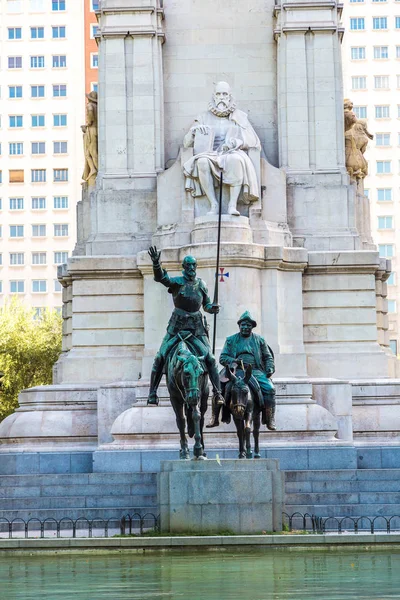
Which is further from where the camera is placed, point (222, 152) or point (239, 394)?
point (222, 152)

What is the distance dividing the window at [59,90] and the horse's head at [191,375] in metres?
70.1

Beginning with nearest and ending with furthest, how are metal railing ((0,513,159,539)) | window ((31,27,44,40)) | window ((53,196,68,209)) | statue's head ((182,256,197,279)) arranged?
metal railing ((0,513,159,539)), statue's head ((182,256,197,279)), window ((53,196,68,209)), window ((31,27,44,40))

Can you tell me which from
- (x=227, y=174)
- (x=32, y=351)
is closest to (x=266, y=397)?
(x=227, y=174)

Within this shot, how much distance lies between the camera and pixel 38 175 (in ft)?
318

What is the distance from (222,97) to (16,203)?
5875 centimetres

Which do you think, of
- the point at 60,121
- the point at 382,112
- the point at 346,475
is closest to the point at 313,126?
the point at 346,475

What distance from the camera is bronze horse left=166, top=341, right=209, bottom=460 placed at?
2838 cm

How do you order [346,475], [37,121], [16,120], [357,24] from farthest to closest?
[16,120]
[37,121]
[357,24]
[346,475]

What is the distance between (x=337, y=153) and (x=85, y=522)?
1420 cm

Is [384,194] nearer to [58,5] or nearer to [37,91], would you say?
[37,91]

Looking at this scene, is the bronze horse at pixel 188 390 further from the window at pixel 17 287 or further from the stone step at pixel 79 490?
the window at pixel 17 287

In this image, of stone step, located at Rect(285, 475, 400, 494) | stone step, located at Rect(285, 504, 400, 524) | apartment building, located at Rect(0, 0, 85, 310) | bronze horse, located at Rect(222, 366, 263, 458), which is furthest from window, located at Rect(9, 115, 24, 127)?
stone step, located at Rect(285, 504, 400, 524)

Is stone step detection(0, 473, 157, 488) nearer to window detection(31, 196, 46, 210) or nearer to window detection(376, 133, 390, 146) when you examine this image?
window detection(376, 133, 390, 146)

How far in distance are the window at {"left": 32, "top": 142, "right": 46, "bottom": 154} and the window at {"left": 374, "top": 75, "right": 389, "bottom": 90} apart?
843 inches
